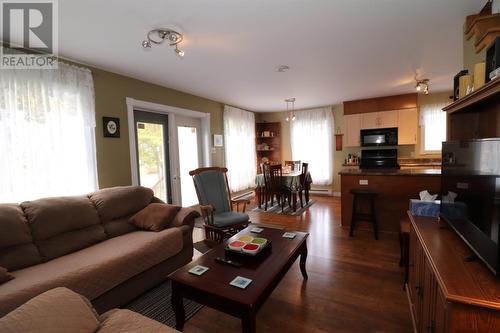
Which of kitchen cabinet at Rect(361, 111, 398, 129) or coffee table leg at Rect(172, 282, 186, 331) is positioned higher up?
kitchen cabinet at Rect(361, 111, 398, 129)

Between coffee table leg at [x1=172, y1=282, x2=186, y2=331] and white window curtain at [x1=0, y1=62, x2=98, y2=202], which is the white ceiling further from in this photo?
coffee table leg at [x1=172, y1=282, x2=186, y2=331]

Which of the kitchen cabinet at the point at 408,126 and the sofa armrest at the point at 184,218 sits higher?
the kitchen cabinet at the point at 408,126

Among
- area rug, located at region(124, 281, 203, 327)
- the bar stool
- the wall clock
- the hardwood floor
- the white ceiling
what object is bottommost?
area rug, located at region(124, 281, 203, 327)

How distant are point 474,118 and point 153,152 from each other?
4.03m

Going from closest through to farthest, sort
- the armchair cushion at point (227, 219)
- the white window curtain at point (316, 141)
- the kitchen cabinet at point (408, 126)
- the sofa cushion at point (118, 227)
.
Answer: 1. the sofa cushion at point (118, 227)
2. the armchair cushion at point (227, 219)
3. the kitchen cabinet at point (408, 126)
4. the white window curtain at point (316, 141)

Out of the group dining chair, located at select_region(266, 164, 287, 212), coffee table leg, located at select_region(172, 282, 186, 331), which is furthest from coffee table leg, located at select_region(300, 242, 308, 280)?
dining chair, located at select_region(266, 164, 287, 212)

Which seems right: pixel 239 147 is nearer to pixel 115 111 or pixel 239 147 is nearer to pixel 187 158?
pixel 187 158

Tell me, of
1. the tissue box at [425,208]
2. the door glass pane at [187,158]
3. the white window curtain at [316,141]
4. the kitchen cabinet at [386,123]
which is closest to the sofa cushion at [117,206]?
the door glass pane at [187,158]

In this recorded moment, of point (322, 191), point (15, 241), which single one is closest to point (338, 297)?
point (15, 241)

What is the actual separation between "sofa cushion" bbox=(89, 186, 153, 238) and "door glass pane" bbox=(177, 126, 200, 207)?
1625 millimetres

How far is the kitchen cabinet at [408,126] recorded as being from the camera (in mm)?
5008

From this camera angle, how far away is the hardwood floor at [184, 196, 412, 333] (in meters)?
1.73

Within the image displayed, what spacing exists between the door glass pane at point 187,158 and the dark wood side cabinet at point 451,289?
3796 millimetres

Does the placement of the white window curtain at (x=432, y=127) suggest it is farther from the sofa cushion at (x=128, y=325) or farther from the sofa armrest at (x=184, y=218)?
the sofa cushion at (x=128, y=325)
